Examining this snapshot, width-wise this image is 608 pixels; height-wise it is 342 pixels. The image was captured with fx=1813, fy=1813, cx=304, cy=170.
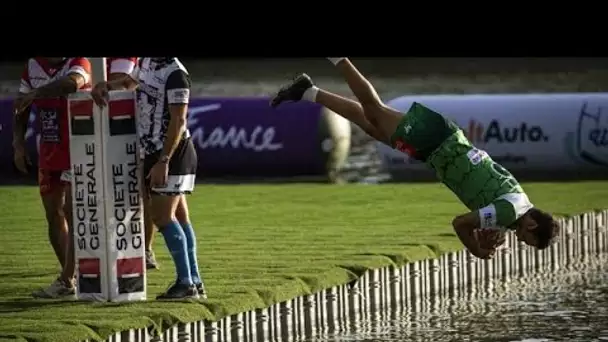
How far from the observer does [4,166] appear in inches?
1077

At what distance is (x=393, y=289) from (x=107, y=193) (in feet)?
11.0

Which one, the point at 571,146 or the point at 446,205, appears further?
the point at 571,146

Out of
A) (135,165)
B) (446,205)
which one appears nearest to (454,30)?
(135,165)

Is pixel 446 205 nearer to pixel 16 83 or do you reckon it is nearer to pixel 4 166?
pixel 4 166

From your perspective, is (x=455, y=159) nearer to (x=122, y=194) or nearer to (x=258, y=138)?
(x=122, y=194)

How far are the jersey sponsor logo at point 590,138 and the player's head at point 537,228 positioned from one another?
13764 millimetres

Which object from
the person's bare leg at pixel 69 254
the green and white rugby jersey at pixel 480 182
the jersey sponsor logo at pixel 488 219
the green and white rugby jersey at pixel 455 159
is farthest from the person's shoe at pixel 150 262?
the jersey sponsor logo at pixel 488 219

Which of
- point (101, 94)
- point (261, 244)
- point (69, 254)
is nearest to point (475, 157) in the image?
point (101, 94)

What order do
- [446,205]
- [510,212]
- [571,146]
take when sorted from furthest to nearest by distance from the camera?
[571,146], [446,205], [510,212]

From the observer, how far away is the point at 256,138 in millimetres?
26031

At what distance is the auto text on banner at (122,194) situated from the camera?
40.2ft

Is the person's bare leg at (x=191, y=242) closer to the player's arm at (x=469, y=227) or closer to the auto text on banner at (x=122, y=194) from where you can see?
the auto text on banner at (x=122, y=194)

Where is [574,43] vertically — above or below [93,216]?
above

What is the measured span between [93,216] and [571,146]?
14.4 m
